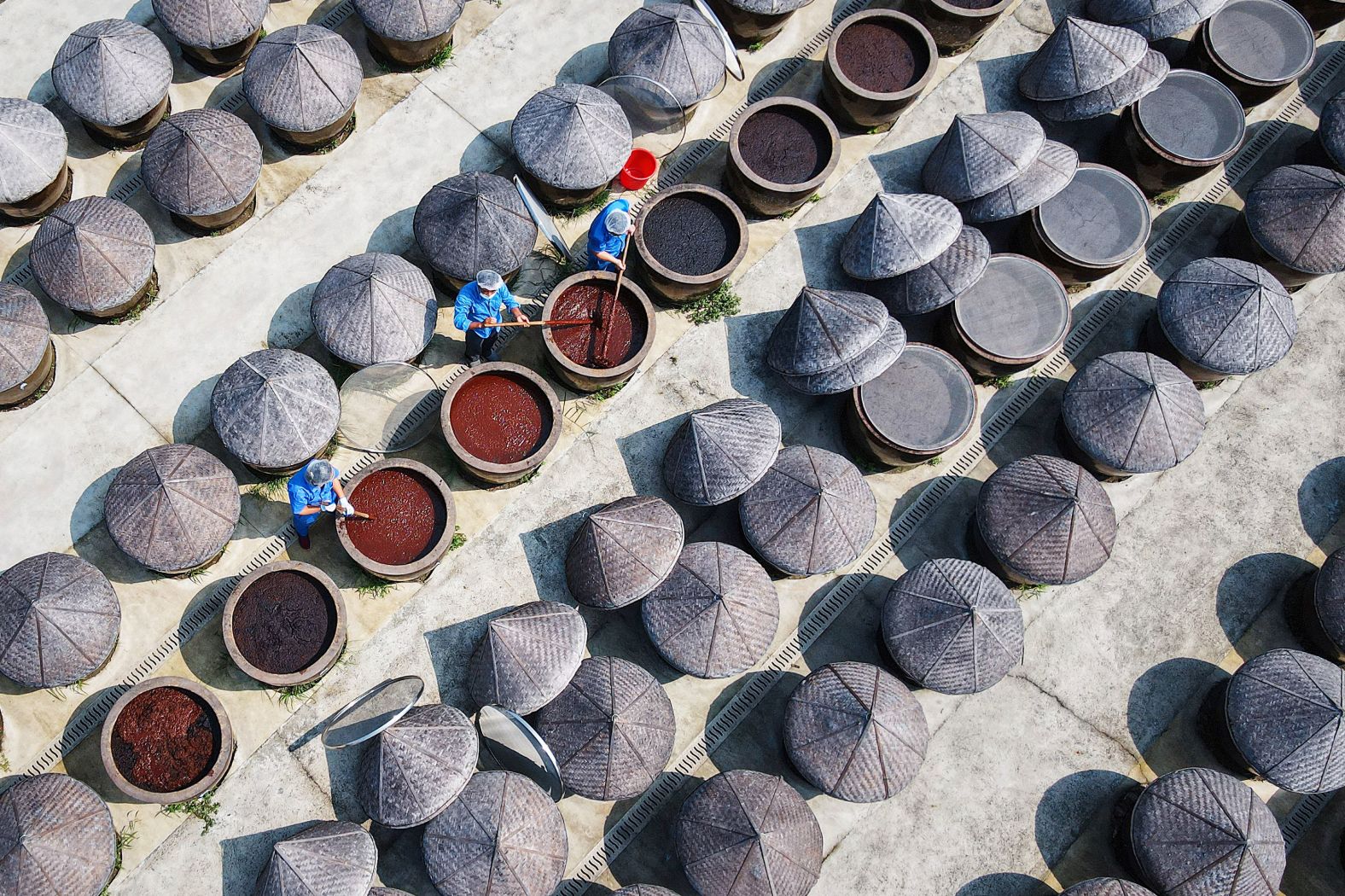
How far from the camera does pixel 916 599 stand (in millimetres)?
11570

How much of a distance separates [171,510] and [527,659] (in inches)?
166

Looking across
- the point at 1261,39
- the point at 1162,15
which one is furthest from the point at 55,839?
the point at 1261,39

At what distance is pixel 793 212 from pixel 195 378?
805cm

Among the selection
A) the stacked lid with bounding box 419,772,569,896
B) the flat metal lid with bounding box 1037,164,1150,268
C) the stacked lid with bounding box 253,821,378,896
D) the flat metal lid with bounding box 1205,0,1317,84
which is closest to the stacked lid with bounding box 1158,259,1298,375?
the flat metal lid with bounding box 1037,164,1150,268

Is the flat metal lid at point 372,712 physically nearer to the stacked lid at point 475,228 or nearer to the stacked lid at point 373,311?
the stacked lid at point 373,311

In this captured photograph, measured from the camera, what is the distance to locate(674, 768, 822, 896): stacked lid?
10.5 m

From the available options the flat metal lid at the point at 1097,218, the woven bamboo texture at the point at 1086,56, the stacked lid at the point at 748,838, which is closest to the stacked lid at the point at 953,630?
the stacked lid at the point at 748,838

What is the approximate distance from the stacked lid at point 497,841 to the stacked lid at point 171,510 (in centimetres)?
401

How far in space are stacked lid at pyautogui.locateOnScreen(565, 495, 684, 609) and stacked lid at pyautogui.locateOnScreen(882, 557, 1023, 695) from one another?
2703 millimetres

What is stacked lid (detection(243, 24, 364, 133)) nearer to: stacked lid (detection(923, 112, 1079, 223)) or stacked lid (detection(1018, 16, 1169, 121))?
stacked lid (detection(923, 112, 1079, 223))

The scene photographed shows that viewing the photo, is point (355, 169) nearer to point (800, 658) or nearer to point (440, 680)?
point (440, 680)

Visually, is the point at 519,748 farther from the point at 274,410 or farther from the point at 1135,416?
the point at 1135,416

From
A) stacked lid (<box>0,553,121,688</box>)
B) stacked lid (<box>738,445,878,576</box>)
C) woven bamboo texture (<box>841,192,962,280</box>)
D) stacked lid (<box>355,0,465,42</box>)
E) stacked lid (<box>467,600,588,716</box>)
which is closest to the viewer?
stacked lid (<box>0,553,121,688</box>)

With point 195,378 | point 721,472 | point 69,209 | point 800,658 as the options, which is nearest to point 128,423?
point 195,378
